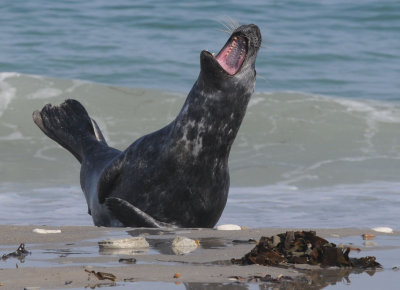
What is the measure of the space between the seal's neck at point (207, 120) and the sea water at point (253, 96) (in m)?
0.49

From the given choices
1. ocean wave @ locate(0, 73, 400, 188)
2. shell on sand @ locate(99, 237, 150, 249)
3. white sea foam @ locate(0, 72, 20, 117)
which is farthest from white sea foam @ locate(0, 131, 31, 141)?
shell on sand @ locate(99, 237, 150, 249)

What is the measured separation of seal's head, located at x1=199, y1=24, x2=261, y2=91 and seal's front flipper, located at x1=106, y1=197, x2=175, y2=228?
0.88 m

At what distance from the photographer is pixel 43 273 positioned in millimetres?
3826

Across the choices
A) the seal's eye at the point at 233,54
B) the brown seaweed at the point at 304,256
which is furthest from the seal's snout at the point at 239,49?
the brown seaweed at the point at 304,256

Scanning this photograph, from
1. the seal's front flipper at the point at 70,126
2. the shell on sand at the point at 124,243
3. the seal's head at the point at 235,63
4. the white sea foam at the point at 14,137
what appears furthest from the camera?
the white sea foam at the point at 14,137

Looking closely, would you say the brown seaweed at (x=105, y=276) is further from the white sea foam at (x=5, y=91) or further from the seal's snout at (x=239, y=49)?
the white sea foam at (x=5, y=91)

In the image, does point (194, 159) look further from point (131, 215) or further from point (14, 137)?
point (14, 137)

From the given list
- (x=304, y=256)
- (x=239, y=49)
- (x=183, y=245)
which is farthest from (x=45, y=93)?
(x=304, y=256)

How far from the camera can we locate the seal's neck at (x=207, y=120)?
5.98 meters

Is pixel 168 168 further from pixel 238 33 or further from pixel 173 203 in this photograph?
pixel 238 33

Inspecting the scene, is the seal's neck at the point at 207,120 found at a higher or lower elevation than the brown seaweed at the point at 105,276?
higher

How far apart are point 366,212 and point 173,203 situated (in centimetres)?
227

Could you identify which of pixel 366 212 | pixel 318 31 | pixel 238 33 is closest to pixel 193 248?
pixel 238 33

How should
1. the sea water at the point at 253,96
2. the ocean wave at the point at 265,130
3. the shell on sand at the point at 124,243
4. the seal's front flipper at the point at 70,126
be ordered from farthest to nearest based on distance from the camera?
the ocean wave at the point at 265,130, the sea water at the point at 253,96, the seal's front flipper at the point at 70,126, the shell on sand at the point at 124,243
